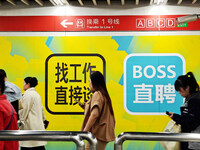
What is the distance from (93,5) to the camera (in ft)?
18.9

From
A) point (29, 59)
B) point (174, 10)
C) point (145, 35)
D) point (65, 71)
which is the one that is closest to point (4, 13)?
point (29, 59)

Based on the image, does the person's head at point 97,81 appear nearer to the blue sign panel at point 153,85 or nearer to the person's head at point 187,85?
the person's head at point 187,85

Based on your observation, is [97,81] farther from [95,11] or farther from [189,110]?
[95,11]

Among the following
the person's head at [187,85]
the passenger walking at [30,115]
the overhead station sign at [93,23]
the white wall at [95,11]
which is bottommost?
the passenger walking at [30,115]

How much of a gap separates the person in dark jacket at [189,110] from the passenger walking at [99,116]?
0.79 m

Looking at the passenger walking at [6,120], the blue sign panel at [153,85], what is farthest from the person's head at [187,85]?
the blue sign panel at [153,85]

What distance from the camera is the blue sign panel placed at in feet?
18.4

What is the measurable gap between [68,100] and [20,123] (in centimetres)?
129

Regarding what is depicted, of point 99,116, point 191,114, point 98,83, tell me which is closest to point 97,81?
point 98,83

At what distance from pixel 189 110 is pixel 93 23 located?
11.4 ft

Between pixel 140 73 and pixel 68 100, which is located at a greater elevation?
pixel 140 73

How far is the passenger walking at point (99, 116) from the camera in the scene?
3227 millimetres

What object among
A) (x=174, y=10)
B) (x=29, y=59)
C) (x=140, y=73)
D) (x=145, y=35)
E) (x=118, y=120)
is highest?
(x=174, y=10)

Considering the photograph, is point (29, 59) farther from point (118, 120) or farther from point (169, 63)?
point (169, 63)
